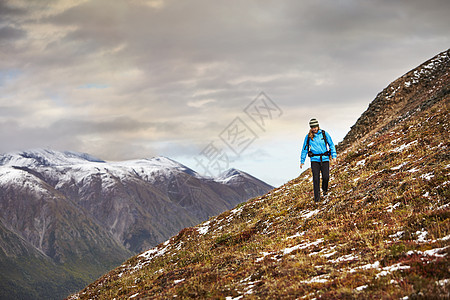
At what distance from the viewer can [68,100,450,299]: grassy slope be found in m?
8.52

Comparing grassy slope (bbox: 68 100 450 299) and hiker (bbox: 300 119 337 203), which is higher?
hiker (bbox: 300 119 337 203)

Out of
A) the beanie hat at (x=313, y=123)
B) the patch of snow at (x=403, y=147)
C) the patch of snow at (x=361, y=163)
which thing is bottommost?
the patch of snow at (x=361, y=163)

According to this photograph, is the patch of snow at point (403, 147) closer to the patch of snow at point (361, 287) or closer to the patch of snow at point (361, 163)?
the patch of snow at point (361, 163)

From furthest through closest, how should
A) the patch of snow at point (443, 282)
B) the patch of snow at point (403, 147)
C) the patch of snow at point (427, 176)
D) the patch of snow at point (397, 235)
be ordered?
the patch of snow at point (403, 147), the patch of snow at point (427, 176), the patch of snow at point (397, 235), the patch of snow at point (443, 282)

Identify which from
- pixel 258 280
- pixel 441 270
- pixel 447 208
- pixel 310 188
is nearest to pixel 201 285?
pixel 258 280

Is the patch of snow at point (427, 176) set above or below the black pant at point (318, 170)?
below

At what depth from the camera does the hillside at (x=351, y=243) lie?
336 inches

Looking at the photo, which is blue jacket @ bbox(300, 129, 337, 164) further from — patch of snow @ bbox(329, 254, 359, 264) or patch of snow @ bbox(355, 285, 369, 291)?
patch of snow @ bbox(355, 285, 369, 291)

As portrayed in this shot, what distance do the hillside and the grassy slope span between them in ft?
0.10

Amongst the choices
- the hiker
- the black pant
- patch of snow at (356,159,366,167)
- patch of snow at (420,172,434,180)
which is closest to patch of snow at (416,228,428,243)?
patch of snow at (420,172,434,180)

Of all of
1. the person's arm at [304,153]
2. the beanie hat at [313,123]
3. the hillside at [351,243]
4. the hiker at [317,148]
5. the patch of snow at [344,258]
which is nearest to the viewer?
the hillside at [351,243]

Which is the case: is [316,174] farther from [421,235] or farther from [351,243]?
[421,235]

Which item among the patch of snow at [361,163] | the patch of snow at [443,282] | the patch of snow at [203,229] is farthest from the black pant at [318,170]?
the patch of snow at [443,282]

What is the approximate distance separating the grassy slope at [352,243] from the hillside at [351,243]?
0.03m
